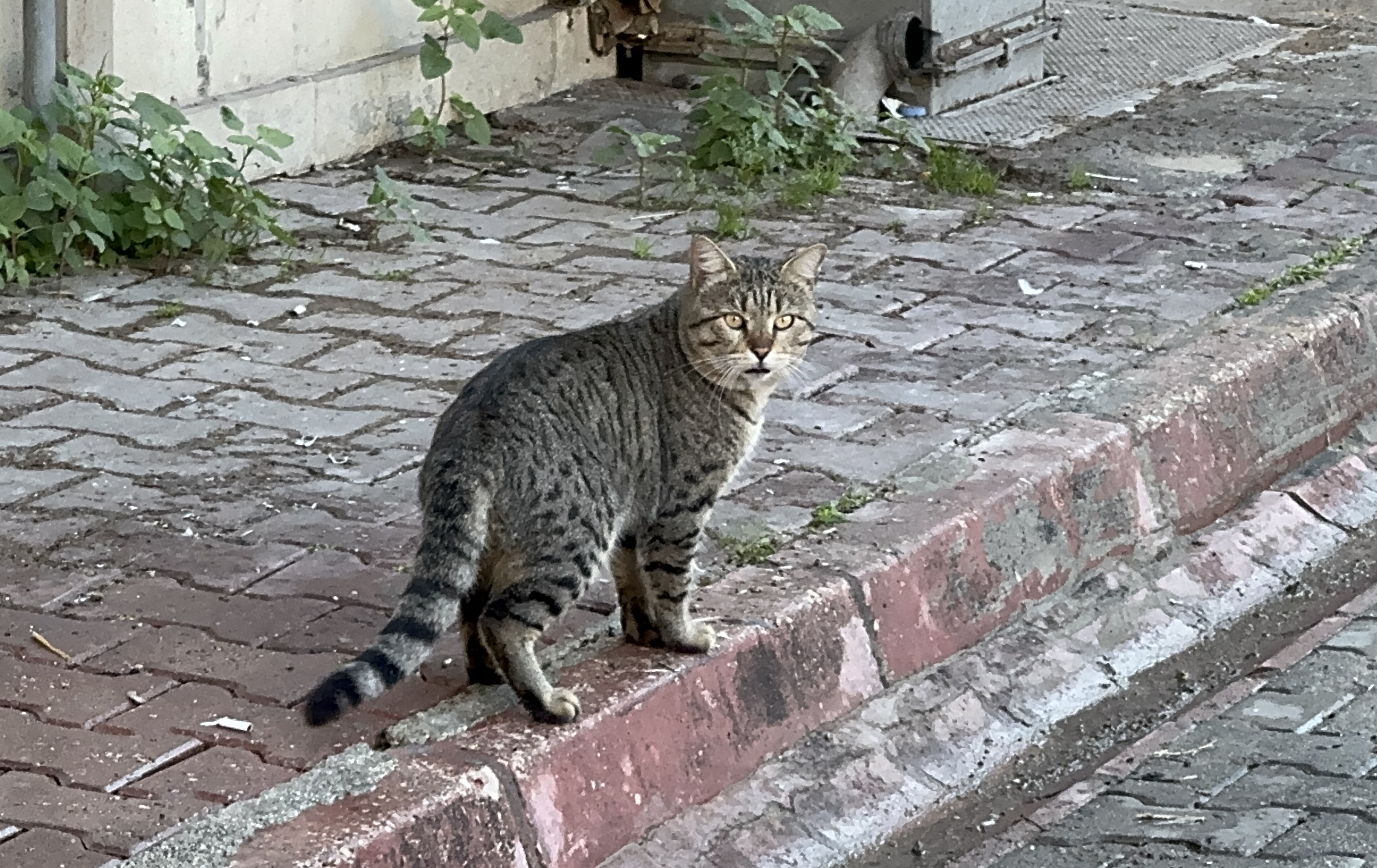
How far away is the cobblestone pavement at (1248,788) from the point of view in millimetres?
3713

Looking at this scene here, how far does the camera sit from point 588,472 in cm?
383

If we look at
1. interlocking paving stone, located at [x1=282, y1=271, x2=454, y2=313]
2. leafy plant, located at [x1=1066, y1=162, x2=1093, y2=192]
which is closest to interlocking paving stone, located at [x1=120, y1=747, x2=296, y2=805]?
interlocking paving stone, located at [x1=282, y1=271, x2=454, y2=313]

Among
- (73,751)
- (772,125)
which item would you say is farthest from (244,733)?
(772,125)

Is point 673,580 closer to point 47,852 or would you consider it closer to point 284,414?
point 47,852

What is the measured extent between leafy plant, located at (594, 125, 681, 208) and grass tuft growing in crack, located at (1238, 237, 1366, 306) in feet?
7.45

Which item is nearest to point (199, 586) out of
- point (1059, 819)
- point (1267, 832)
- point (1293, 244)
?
point (1059, 819)

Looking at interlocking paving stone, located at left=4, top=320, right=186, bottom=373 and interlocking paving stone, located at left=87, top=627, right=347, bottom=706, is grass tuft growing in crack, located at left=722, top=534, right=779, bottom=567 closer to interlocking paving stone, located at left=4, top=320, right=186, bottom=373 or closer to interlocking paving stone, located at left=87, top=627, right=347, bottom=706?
interlocking paving stone, located at left=87, top=627, right=347, bottom=706

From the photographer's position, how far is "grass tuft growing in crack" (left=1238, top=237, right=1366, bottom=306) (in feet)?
20.7

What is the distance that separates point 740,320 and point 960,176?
3682 mm

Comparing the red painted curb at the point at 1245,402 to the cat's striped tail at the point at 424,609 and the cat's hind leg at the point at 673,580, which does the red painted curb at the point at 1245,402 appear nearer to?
the cat's hind leg at the point at 673,580

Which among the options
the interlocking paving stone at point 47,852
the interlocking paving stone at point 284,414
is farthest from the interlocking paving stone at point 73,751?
the interlocking paving stone at point 284,414

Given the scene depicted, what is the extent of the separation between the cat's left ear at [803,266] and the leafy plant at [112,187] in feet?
9.16

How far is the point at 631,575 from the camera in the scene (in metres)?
4.08

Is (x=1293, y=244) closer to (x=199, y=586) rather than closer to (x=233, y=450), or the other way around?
(x=233, y=450)
